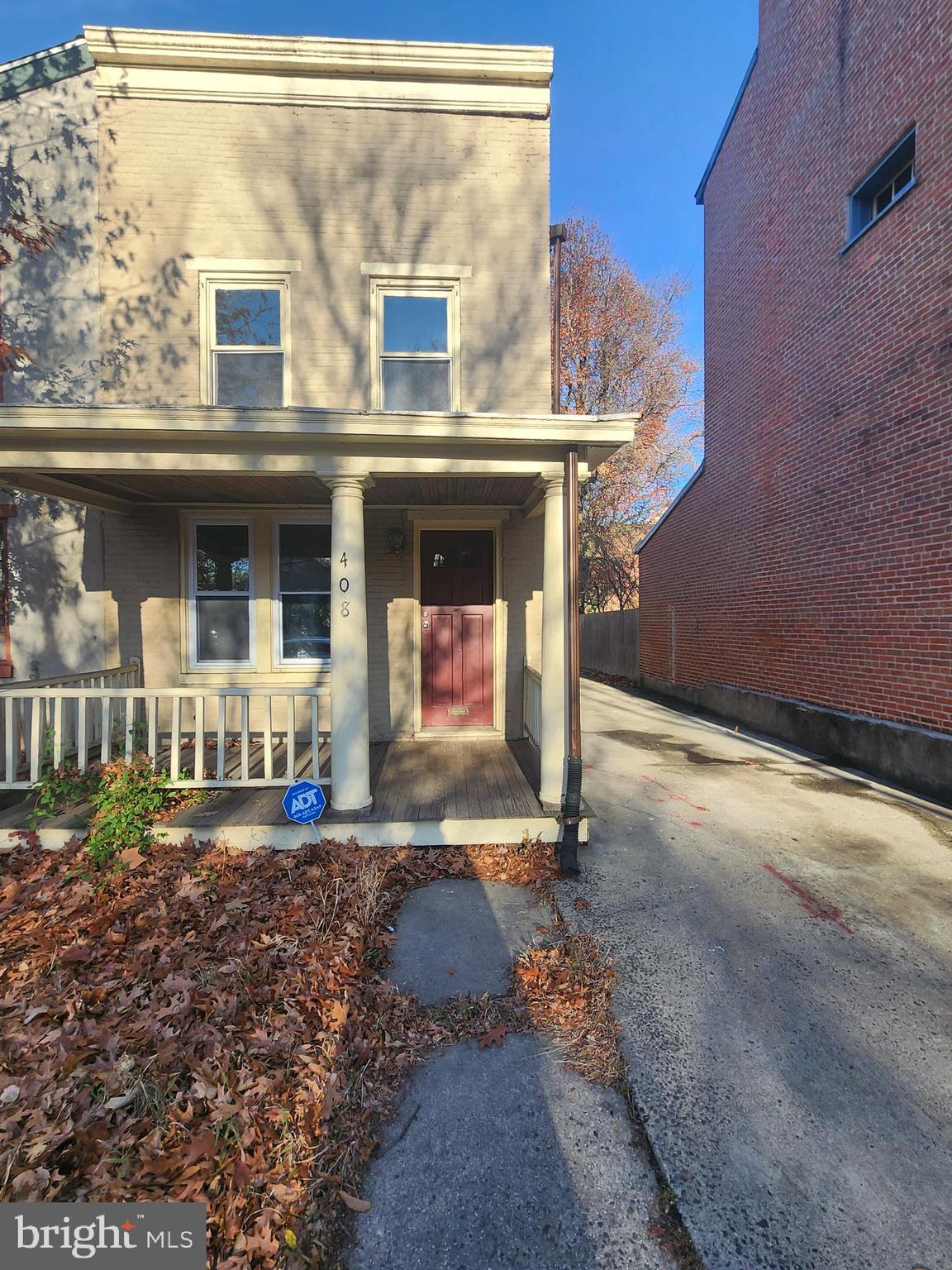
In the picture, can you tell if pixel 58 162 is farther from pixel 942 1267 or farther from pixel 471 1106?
pixel 942 1267

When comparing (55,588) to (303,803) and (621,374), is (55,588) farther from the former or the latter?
(621,374)

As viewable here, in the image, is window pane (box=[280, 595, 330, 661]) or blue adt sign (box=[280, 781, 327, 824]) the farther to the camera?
window pane (box=[280, 595, 330, 661])

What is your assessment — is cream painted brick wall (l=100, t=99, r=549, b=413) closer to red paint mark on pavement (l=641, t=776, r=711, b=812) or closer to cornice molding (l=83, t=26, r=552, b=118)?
cornice molding (l=83, t=26, r=552, b=118)

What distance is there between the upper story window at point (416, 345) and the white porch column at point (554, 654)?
2.49 m

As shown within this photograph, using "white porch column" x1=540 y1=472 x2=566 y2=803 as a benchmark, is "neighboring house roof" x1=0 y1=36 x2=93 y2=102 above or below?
above

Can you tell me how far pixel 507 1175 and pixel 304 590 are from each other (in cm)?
522

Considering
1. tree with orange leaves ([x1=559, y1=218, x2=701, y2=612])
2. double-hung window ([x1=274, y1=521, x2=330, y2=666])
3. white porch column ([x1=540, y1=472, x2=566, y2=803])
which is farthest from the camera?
tree with orange leaves ([x1=559, y1=218, x2=701, y2=612])

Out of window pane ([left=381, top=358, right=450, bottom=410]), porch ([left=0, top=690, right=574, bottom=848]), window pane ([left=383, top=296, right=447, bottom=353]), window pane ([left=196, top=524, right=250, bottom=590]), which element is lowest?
porch ([left=0, top=690, right=574, bottom=848])

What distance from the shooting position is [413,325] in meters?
5.94

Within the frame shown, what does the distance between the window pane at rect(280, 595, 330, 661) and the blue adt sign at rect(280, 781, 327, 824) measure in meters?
2.53

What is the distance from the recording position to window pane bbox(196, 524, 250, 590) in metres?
5.95

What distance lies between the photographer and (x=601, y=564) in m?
20.7

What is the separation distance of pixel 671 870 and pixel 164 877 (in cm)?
345

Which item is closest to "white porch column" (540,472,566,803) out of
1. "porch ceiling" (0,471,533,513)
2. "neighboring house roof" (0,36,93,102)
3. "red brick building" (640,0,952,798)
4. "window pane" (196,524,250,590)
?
"porch ceiling" (0,471,533,513)
